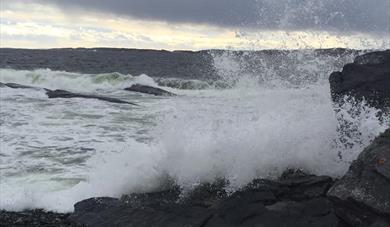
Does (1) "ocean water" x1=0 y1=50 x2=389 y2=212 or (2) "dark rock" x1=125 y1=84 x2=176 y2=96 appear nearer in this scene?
(1) "ocean water" x1=0 y1=50 x2=389 y2=212

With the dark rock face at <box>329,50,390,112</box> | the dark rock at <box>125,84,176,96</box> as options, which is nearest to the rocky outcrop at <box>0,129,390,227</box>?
the dark rock face at <box>329,50,390,112</box>

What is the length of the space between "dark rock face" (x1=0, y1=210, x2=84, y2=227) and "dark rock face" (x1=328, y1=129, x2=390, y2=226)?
111 inches

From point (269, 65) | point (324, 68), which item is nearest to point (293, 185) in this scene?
point (324, 68)

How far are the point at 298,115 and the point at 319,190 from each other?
1918 mm

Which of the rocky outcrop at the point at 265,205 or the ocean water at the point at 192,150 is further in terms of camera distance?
the ocean water at the point at 192,150

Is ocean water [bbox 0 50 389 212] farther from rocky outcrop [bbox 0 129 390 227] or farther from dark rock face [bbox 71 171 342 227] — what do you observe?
dark rock face [bbox 71 171 342 227]

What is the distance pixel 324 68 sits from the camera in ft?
34.2

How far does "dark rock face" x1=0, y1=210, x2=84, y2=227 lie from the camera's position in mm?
5656

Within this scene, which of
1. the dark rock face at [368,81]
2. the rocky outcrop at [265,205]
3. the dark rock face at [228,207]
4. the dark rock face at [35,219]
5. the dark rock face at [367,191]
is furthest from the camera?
the dark rock face at [368,81]

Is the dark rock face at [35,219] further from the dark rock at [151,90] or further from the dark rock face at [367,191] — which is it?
the dark rock at [151,90]

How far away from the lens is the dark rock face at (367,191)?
4145 millimetres

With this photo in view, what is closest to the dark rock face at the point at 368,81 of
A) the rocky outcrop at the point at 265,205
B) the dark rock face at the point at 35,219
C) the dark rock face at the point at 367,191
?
the rocky outcrop at the point at 265,205

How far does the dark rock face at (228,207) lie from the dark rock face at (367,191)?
0.21 metres

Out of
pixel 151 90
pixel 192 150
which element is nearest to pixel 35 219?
pixel 192 150
